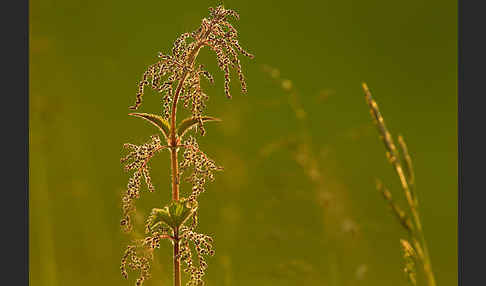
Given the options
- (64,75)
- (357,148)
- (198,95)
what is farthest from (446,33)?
(198,95)

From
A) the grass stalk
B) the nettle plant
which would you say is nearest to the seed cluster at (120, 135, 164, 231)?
the nettle plant

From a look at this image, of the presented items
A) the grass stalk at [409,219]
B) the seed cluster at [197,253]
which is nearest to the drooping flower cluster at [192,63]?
the seed cluster at [197,253]

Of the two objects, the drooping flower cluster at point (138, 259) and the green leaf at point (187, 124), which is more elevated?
the green leaf at point (187, 124)

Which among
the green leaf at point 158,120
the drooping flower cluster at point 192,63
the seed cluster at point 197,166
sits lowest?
the seed cluster at point 197,166

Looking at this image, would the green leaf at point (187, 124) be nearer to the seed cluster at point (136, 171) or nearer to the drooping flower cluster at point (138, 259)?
the seed cluster at point (136, 171)

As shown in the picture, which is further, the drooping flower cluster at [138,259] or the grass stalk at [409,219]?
the grass stalk at [409,219]

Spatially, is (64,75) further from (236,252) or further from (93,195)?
(236,252)

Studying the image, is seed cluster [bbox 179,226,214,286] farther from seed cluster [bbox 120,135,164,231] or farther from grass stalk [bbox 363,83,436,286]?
grass stalk [bbox 363,83,436,286]
